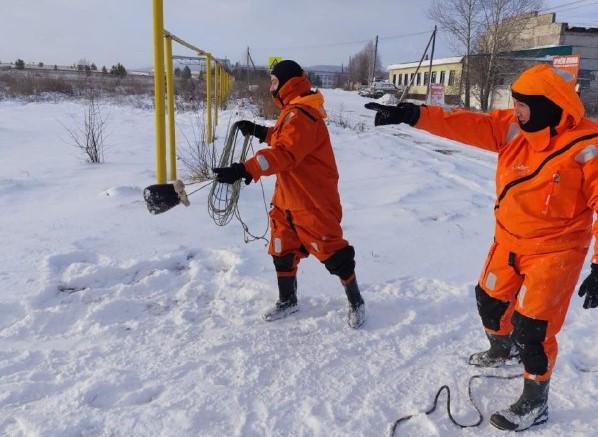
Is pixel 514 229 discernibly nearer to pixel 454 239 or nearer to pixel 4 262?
pixel 454 239

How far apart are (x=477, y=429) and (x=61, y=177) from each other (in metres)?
5.98

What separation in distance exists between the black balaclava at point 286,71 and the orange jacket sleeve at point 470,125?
32.8 inches

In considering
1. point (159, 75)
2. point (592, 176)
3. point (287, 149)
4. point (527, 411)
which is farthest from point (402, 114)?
point (159, 75)

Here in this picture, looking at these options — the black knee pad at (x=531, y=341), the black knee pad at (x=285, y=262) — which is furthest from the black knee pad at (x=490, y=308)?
the black knee pad at (x=285, y=262)

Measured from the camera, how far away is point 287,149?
259cm

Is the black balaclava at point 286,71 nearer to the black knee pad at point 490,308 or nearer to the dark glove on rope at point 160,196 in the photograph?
the dark glove on rope at point 160,196

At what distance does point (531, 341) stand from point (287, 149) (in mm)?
1481

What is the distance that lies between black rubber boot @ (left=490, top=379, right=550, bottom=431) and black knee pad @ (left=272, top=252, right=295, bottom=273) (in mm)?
1418

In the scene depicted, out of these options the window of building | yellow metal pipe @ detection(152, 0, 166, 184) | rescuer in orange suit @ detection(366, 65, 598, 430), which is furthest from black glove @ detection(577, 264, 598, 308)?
the window of building

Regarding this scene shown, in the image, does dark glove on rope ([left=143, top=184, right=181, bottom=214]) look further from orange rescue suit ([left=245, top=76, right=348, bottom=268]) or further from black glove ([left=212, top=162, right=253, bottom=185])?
orange rescue suit ([left=245, top=76, right=348, bottom=268])

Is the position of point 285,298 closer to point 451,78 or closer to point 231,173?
point 231,173

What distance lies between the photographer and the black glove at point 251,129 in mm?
2939

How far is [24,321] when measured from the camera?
2.81 metres

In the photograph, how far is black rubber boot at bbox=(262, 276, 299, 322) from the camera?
305 cm
